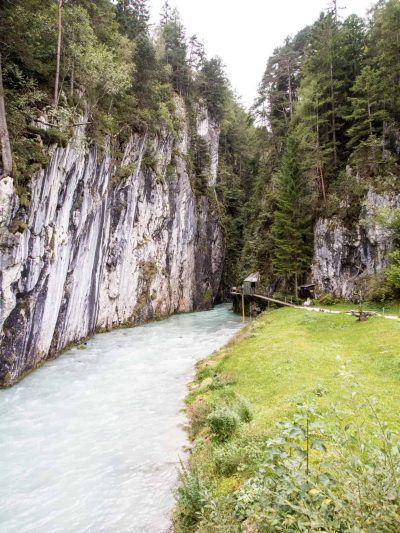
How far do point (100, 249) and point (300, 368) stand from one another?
1974 cm

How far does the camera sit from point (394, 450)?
3707 millimetres

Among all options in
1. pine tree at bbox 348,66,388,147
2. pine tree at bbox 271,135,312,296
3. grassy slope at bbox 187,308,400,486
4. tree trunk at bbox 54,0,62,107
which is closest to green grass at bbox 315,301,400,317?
grassy slope at bbox 187,308,400,486

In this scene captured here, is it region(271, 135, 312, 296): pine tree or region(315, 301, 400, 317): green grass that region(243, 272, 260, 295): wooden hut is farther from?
region(315, 301, 400, 317): green grass

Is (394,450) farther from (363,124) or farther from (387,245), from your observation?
(363,124)

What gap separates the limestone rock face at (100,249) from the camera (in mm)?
17125

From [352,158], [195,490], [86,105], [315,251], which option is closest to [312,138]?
[352,158]

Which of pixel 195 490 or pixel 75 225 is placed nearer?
pixel 195 490

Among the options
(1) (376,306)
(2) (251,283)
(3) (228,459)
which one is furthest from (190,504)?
(2) (251,283)

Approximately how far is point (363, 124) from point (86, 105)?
26892mm

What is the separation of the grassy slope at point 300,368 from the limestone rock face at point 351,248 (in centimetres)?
990

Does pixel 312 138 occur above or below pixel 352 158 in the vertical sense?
above

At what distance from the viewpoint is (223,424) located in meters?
10.6

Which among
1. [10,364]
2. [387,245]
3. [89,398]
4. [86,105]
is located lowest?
[89,398]

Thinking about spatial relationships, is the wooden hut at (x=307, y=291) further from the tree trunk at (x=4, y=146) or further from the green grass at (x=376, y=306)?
the tree trunk at (x=4, y=146)
